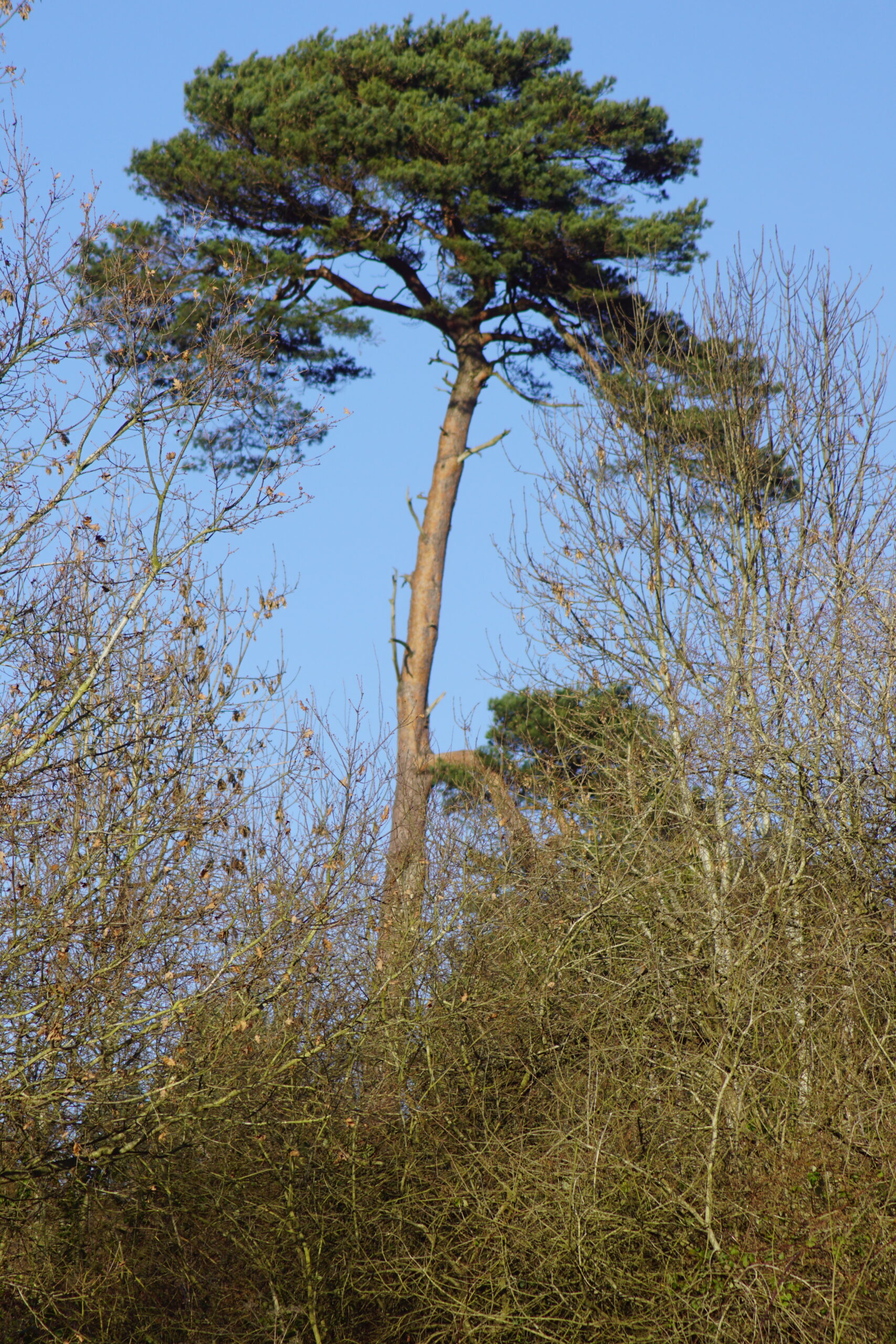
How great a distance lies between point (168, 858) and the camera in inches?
368

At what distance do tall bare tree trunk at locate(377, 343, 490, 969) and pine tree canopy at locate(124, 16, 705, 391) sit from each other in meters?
0.99

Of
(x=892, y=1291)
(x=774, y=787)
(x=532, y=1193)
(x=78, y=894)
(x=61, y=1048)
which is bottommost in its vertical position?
(x=892, y=1291)

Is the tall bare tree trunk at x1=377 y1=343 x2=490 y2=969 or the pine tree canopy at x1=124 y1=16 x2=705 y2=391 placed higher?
the pine tree canopy at x1=124 y1=16 x2=705 y2=391

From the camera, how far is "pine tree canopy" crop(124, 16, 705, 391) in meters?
14.1

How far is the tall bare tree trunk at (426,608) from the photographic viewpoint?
13711 millimetres

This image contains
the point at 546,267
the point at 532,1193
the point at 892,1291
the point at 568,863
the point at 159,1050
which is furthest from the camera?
the point at 546,267

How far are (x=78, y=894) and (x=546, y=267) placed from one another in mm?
9381

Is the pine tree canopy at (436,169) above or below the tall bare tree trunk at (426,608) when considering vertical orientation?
above

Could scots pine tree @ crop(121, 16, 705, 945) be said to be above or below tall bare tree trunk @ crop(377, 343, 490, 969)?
above

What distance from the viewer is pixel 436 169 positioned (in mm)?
13977

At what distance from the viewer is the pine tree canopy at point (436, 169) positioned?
14148 mm

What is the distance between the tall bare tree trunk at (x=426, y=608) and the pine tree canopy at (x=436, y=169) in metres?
0.99

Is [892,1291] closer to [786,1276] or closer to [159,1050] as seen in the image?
[786,1276]

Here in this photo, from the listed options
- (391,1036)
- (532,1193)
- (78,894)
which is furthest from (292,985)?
(532,1193)
